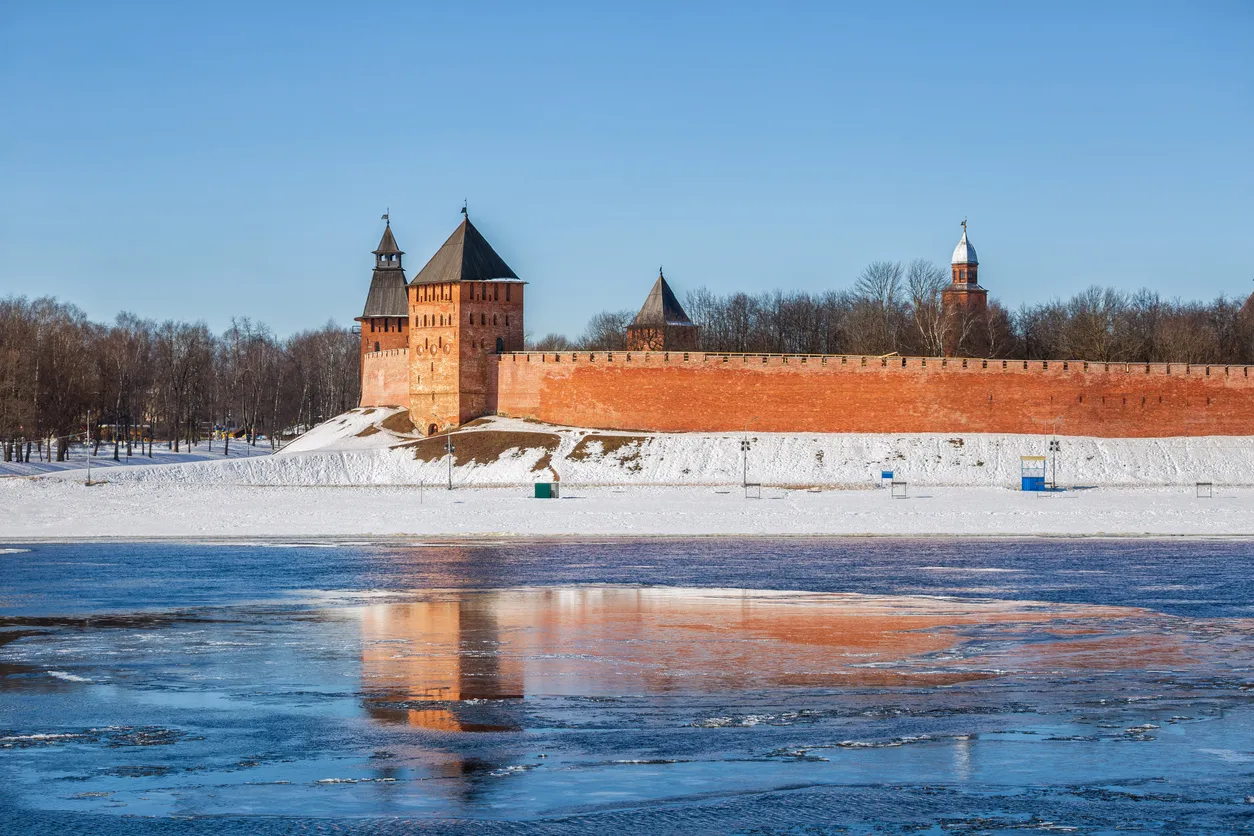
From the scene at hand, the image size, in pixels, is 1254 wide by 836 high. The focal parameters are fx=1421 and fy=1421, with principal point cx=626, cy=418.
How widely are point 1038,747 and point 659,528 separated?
19839mm

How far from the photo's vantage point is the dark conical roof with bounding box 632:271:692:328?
60125 mm

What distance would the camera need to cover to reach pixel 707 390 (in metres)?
48.3

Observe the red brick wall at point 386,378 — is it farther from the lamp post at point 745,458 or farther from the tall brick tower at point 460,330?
the lamp post at point 745,458

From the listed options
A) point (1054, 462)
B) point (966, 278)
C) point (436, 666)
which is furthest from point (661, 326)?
point (436, 666)

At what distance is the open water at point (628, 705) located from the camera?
720cm

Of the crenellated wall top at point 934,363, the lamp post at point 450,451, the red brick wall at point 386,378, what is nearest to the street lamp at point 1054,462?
the crenellated wall top at point 934,363

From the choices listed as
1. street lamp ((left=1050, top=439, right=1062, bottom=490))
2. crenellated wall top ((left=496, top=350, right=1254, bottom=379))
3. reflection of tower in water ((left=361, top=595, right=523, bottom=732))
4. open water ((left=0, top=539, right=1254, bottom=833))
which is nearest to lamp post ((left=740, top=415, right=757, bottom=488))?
crenellated wall top ((left=496, top=350, right=1254, bottom=379))

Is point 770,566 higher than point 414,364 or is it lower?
lower

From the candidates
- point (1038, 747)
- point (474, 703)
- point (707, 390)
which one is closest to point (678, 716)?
point (474, 703)

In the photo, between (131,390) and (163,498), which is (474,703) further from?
(131,390)

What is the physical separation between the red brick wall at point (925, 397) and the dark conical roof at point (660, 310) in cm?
1159

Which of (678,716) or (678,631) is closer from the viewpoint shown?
(678,716)

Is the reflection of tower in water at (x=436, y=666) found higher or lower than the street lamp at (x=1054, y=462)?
lower

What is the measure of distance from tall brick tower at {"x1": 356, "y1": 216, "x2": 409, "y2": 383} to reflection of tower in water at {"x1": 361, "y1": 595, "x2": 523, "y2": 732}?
45675mm
